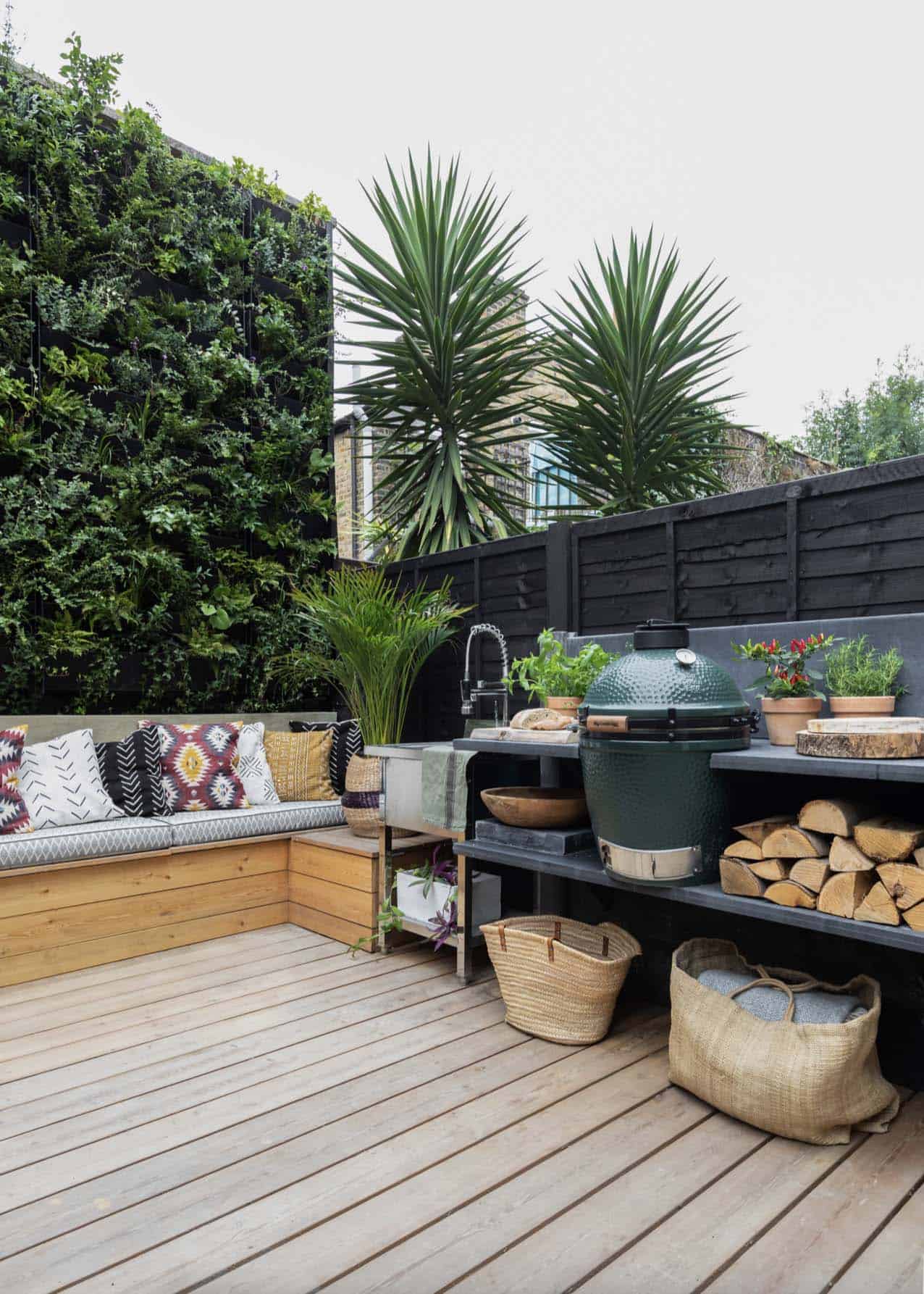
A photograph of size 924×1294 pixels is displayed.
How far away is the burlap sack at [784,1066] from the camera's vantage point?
1.82 m

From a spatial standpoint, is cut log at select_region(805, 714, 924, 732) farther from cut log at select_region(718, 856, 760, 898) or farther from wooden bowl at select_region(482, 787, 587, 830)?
wooden bowl at select_region(482, 787, 587, 830)

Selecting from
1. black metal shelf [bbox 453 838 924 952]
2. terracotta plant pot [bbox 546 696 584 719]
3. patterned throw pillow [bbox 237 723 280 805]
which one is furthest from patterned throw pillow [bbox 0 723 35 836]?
terracotta plant pot [bbox 546 696 584 719]

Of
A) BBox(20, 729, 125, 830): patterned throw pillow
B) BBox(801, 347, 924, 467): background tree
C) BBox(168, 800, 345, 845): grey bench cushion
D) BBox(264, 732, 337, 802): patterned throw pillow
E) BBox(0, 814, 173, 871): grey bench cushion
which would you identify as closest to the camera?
BBox(0, 814, 173, 871): grey bench cushion

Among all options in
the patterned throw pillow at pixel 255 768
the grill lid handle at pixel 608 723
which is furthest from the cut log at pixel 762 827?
the patterned throw pillow at pixel 255 768

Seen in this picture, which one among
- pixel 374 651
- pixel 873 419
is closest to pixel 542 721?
pixel 374 651

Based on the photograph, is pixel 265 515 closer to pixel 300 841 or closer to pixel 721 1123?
pixel 300 841

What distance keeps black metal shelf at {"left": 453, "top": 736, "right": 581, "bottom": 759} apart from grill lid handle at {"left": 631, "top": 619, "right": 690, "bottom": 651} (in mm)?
352

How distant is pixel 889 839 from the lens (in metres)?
1.75

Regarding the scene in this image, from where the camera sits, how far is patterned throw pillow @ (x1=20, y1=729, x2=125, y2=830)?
10.5 ft

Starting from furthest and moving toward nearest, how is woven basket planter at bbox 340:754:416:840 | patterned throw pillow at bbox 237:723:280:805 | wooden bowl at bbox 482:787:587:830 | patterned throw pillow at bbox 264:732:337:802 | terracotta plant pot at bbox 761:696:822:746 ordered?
patterned throw pillow at bbox 264:732:337:802 < patterned throw pillow at bbox 237:723:280:805 < woven basket planter at bbox 340:754:416:840 < wooden bowl at bbox 482:787:587:830 < terracotta plant pot at bbox 761:696:822:746

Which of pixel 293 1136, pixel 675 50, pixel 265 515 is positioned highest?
pixel 675 50

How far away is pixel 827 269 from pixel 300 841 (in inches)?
437

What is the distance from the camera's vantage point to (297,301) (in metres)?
4.73

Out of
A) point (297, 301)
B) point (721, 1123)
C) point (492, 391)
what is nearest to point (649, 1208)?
point (721, 1123)
